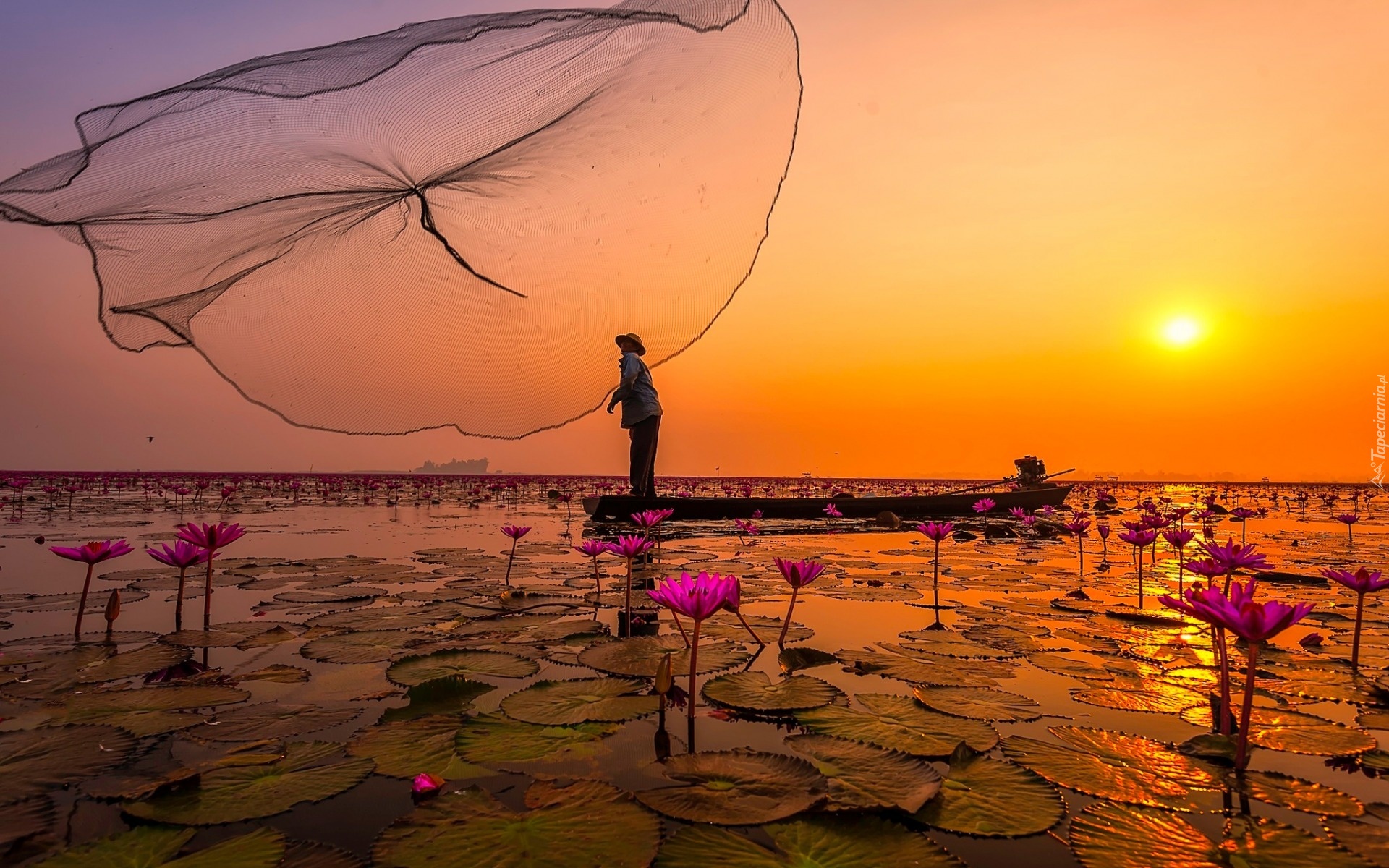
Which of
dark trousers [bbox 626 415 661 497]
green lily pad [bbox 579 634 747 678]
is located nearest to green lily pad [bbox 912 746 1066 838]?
green lily pad [bbox 579 634 747 678]

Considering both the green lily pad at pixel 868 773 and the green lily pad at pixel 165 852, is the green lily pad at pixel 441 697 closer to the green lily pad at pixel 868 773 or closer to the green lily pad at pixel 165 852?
the green lily pad at pixel 165 852

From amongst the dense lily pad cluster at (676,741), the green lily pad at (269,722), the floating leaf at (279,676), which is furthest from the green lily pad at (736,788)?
the floating leaf at (279,676)

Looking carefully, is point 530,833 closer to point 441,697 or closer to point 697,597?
point 697,597

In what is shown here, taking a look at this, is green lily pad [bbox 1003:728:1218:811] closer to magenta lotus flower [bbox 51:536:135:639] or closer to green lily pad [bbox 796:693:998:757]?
green lily pad [bbox 796:693:998:757]

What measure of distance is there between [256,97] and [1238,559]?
7.95 metres

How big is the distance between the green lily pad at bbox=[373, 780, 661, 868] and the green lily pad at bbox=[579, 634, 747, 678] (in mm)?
1208

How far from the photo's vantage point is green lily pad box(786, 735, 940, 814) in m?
1.80

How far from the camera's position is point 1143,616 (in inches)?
176

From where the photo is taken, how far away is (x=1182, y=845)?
5.26 ft

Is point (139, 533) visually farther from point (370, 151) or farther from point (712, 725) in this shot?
point (712, 725)

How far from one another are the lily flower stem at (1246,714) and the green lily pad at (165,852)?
2647 millimetres

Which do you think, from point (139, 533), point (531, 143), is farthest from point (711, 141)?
point (139, 533)

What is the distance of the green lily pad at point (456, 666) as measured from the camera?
2992mm

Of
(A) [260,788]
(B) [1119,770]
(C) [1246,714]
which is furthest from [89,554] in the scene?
(C) [1246,714]
